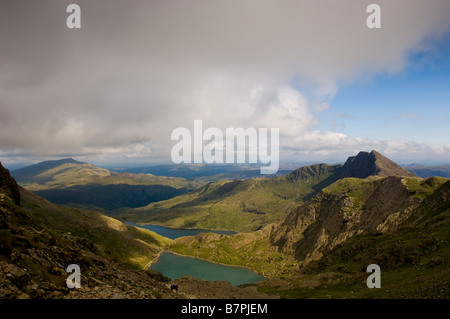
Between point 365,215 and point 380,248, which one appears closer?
point 380,248

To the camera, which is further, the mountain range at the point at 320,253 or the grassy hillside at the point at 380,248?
the grassy hillside at the point at 380,248

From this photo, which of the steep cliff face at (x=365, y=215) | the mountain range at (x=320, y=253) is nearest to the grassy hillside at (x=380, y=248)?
the steep cliff face at (x=365, y=215)

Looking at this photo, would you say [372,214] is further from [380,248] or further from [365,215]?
[380,248]

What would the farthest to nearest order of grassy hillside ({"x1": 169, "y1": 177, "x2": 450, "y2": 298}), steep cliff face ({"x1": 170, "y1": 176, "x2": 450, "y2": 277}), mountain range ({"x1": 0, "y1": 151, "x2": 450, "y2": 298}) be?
steep cliff face ({"x1": 170, "y1": 176, "x2": 450, "y2": 277})
grassy hillside ({"x1": 169, "y1": 177, "x2": 450, "y2": 298})
mountain range ({"x1": 0, "y1": 151, "x2": 450, "y2": 298})

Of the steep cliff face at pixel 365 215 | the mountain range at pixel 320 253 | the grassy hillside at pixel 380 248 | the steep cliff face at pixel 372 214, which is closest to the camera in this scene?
the mountain range at pixel 320 253

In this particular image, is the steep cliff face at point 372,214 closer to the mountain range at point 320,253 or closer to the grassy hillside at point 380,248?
the grassy hillside at point 380,248

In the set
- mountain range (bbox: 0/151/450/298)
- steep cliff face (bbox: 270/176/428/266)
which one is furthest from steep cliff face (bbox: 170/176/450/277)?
mountain range (bbox: 0/151/450/298)

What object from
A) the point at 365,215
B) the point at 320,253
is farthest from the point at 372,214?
the point at 320,253

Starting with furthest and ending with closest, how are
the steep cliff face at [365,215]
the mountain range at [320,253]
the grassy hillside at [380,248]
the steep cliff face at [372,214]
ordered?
the steep cliff face at [365,215] → the steep cliff face at [372,214] → the grassy hillside at [380,248] → the mountain range at [320,253]

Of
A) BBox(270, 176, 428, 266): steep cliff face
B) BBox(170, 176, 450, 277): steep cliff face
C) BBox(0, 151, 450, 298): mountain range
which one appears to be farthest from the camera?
BBox(270, 176, 428, 266): steep cliff face

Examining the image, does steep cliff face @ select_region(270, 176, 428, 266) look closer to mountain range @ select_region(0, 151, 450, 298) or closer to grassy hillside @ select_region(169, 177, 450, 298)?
grassy hillside @ select_region(169, 177, 450, 298)
